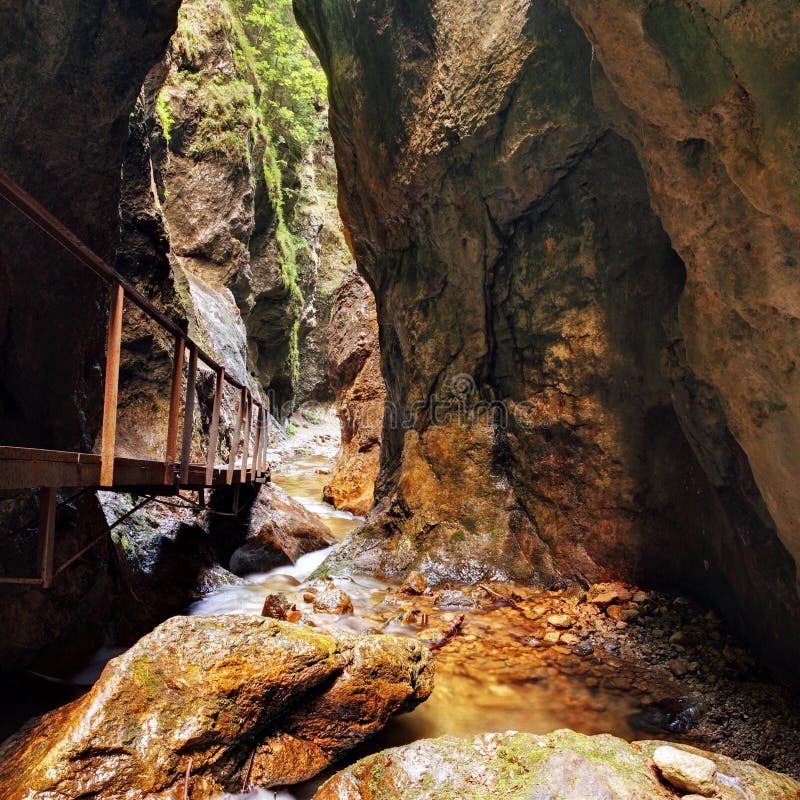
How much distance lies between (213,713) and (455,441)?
5.40m

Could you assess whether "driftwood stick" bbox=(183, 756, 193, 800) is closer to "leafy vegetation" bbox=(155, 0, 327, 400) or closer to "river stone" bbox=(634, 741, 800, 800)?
"river stone" bbox=(634, 741, 800, 800)

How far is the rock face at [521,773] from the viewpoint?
2.27 metres

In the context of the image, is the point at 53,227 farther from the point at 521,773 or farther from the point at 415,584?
the point at 415,584

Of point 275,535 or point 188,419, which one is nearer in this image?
point 188,419

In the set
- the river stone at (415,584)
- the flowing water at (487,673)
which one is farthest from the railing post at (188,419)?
the river stone at (415,584)

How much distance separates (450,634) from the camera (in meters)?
5.28

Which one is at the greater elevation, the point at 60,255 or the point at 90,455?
the point at 60,255

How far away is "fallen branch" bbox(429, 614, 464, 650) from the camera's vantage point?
5.05m

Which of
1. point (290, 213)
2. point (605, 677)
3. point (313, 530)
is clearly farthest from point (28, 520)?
point (290, 213)

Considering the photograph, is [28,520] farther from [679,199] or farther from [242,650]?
[679,199]

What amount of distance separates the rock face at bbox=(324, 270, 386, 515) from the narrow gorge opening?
12.0 ft

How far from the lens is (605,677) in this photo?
447 cm

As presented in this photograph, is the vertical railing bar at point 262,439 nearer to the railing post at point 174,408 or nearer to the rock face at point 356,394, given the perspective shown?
the rock face at point 356,394

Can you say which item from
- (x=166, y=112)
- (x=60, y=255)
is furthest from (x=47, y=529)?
(x=166, y=112)
